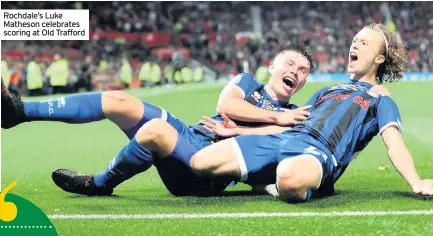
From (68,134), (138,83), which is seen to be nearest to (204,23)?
(138,83)

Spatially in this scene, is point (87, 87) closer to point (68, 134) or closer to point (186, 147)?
point (68, 134)

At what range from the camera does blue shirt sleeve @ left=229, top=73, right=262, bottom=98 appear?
5312 millimetres

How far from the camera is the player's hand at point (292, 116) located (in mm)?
4996

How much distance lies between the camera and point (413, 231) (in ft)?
12.5

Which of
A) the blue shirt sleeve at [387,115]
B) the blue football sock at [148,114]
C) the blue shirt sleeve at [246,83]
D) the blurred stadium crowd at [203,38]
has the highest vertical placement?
the blue shirt sleeve at [246,83]

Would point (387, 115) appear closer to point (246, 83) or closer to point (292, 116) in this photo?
point (292, 116)

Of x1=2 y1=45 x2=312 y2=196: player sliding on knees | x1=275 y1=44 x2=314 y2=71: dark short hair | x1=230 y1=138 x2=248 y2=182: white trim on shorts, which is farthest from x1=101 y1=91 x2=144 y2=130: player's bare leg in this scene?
x1=275 y1=44 x2=314 y2=71: dark short hair

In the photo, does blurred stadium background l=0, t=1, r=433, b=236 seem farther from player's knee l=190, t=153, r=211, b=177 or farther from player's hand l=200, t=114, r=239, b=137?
player's hand l=200, t=114, r=239, b=137

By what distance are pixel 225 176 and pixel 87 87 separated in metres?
21.9

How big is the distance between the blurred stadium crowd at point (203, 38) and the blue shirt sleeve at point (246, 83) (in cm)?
2114

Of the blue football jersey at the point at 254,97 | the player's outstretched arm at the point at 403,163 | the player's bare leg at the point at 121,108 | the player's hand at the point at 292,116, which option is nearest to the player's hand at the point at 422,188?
the player's outstretched arm at the point at 403,163

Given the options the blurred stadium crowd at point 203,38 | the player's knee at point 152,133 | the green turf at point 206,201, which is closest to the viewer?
the green turf at point 206,201

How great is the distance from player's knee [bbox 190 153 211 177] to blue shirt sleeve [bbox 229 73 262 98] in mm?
750

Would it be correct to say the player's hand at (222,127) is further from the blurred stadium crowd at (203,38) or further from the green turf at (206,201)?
the blurred stadium crowd at (203,38)
